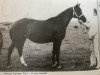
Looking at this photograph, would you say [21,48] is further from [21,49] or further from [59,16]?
[59,16]

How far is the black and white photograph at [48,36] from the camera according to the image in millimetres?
507

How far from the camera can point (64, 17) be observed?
53cm

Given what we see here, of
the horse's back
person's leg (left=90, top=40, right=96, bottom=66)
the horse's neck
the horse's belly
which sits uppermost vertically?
the horse's neck

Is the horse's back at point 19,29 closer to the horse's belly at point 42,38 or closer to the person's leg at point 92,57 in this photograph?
the horse's belly at point 42,38

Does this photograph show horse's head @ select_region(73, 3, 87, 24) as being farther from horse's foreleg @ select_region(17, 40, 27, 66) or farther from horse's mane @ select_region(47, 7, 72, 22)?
horse's foreleg @ select_region(17, 40, 27, 66)

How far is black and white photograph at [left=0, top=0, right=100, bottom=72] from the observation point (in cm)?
51

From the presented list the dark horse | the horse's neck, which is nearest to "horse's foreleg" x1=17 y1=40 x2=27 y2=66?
the dark horse

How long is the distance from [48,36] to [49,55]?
0.16 ft

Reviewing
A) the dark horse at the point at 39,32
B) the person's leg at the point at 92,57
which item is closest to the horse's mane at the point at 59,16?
the dark horse at the point at 39,32

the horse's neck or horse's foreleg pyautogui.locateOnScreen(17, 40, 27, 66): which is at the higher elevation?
the horse's neck

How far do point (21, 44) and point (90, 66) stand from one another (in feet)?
0.62

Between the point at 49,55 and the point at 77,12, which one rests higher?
the point at 77,12

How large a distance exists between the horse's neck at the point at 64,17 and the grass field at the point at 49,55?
2cm

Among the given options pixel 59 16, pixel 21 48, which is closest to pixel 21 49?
pixel 21 48
